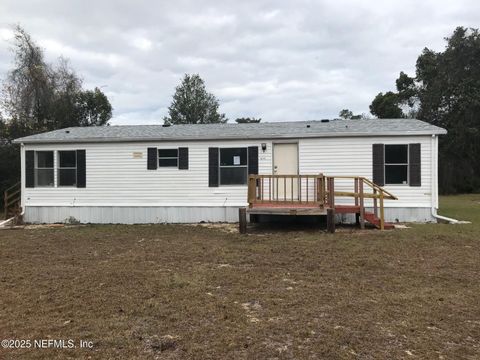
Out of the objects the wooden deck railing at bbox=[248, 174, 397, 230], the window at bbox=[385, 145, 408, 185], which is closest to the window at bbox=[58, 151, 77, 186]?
the wooden deck railing at bbox=[248, 174, 397, 230]

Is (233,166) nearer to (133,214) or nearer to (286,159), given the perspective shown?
(286,159)

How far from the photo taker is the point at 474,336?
369 centimetres

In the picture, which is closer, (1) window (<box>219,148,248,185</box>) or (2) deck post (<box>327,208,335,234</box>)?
(2) deck post (<box>327,208,335,234</box>)

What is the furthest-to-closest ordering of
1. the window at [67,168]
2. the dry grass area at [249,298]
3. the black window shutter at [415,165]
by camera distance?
the window at [67,168]
the black window shutter at [415,165]
the dry grass area at [249,298]

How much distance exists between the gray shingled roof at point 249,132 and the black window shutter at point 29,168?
0.44 meters

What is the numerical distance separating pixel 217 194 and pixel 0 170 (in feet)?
38.0

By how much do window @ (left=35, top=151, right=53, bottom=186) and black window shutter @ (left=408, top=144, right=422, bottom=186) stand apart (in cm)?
1055

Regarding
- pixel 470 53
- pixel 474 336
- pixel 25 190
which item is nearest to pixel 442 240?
pixel 474 336

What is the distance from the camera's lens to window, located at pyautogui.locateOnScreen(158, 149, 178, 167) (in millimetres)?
12570

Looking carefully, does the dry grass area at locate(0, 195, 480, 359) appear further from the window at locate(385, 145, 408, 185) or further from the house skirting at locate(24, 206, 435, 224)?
the house skirting at locate(24, 206, 435, 224)

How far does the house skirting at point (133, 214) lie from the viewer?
12289mm

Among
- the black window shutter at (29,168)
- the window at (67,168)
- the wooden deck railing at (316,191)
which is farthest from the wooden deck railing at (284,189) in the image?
the black window shutter at (29,168)

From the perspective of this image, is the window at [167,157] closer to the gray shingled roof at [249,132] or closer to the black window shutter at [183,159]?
the black window shutter at [183,159]

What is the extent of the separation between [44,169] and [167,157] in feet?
12.8
